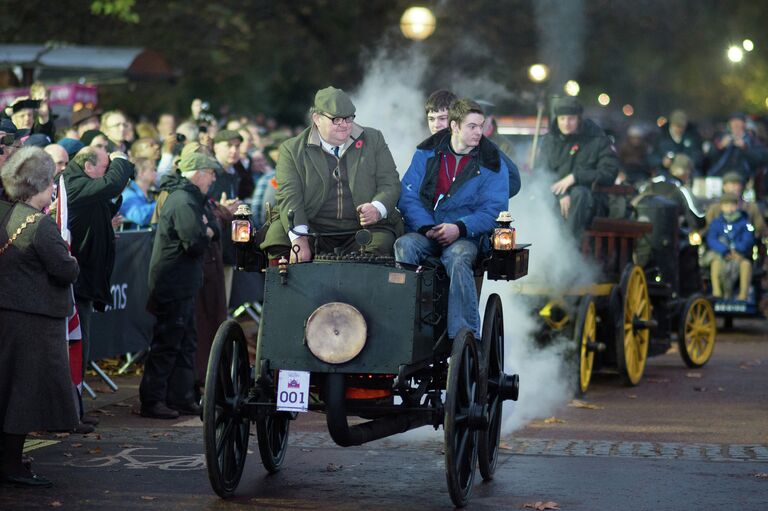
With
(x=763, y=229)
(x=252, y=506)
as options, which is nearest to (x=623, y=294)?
(x=252, y=506)

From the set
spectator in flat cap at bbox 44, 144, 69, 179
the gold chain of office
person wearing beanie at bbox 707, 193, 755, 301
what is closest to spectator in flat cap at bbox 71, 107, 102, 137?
spectator in flat cap at bbox 44, 144, 69, 179

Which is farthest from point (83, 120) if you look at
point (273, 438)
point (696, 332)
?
point (273, 438)

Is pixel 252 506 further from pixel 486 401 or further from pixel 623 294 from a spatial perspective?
pixel 623 294

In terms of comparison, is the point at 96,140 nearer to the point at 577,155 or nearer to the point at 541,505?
the point at 577,155

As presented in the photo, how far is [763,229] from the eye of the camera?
67.3ft

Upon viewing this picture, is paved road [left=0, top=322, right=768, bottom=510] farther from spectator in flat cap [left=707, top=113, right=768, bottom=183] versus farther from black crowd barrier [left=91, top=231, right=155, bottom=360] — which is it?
spectator in flat cap [left=707, top=113, right=768, bottom=183]

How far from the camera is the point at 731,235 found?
19.6 meters

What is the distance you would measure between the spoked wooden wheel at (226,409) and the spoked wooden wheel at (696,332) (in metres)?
7.35

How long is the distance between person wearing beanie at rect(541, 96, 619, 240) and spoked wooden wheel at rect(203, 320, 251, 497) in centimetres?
566

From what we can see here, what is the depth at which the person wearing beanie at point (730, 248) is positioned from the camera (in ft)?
63.3

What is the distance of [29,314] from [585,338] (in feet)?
18.6

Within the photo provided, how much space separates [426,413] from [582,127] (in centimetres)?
640

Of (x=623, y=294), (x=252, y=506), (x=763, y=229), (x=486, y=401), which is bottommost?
(x=252, y=506)

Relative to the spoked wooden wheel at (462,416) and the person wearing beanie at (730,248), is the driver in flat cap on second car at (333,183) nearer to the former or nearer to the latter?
the spoked wooden wheel at (462,416)
